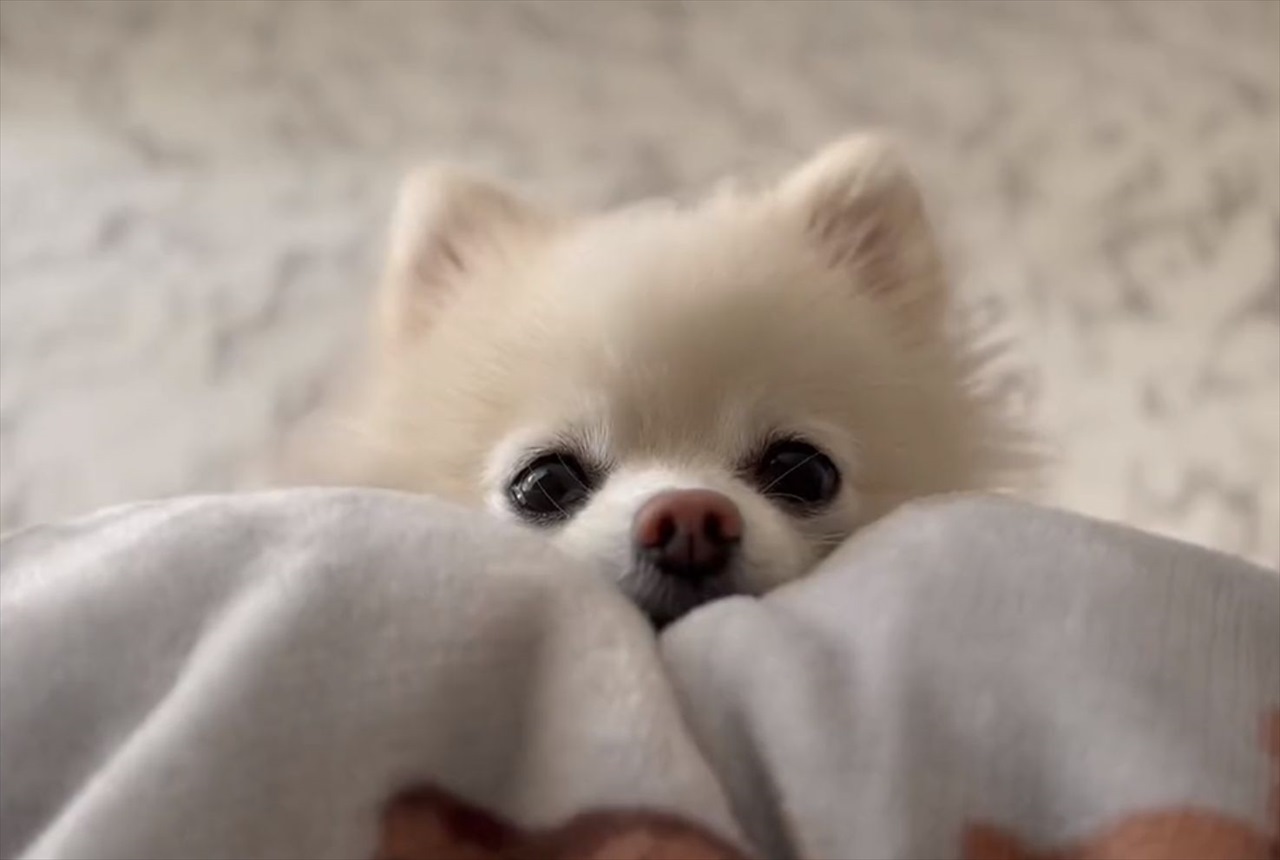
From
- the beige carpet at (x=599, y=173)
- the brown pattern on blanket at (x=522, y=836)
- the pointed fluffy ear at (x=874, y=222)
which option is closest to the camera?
the brown pattern on blanket at (x=522, y=836)

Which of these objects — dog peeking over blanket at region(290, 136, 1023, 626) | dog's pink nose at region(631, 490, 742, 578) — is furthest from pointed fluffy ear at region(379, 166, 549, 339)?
dog's pink nose at region(631, 490, 742, 578)

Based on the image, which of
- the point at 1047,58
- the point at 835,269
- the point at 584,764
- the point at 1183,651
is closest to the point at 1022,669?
the point at 1183,651

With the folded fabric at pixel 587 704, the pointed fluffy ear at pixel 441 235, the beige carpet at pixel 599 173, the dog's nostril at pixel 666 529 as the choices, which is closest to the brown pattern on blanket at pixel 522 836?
the folded fabric at pixel 587 704

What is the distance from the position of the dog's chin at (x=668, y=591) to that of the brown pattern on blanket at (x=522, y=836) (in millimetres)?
349

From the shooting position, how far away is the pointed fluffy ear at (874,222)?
4.35 ft

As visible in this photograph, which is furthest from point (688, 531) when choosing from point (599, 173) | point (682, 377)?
point (599, 173)

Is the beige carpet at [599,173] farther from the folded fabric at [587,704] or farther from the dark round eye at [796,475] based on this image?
the folded fabric at [587,704]

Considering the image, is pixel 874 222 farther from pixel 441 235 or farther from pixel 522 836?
pixel 522 836

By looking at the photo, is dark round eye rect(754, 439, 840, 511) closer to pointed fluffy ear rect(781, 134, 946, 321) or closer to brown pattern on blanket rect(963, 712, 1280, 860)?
pointed fluffy ear rect(781, 134, 946, 321)

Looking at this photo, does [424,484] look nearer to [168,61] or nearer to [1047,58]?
[168,61]

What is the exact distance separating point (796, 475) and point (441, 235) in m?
0.37

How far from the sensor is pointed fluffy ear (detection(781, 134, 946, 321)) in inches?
52.2

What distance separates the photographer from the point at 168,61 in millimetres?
1927

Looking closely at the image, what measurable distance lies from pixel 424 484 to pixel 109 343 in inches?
22.4
